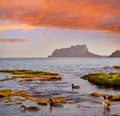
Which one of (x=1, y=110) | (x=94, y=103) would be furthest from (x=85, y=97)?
(x=1, y=110)

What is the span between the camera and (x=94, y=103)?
159 ft

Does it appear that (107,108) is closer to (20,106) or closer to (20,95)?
(20,106)

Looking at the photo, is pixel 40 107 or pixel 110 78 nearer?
pixel 40 107

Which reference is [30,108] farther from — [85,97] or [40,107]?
[85,97]

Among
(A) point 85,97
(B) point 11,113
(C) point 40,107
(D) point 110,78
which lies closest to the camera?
(B) point 11,113

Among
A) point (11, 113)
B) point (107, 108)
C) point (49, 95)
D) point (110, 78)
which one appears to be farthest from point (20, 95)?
point (110, 78)

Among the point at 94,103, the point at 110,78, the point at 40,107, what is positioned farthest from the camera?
the point at 110,78

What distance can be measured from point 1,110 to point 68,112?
351 inches

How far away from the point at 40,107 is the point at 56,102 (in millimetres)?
3307

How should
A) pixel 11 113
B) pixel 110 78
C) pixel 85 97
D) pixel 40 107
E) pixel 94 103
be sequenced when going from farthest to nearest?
pixel 110 78 < pixel 85 97 < pixel 94 103 < pixel 40 107 < pixel 11 113

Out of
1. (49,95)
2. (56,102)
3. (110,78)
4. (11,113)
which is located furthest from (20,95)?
(110,78)

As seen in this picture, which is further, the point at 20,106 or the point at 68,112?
the point at 20,106

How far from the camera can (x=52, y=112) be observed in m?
41.8

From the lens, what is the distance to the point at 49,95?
2261 inches
